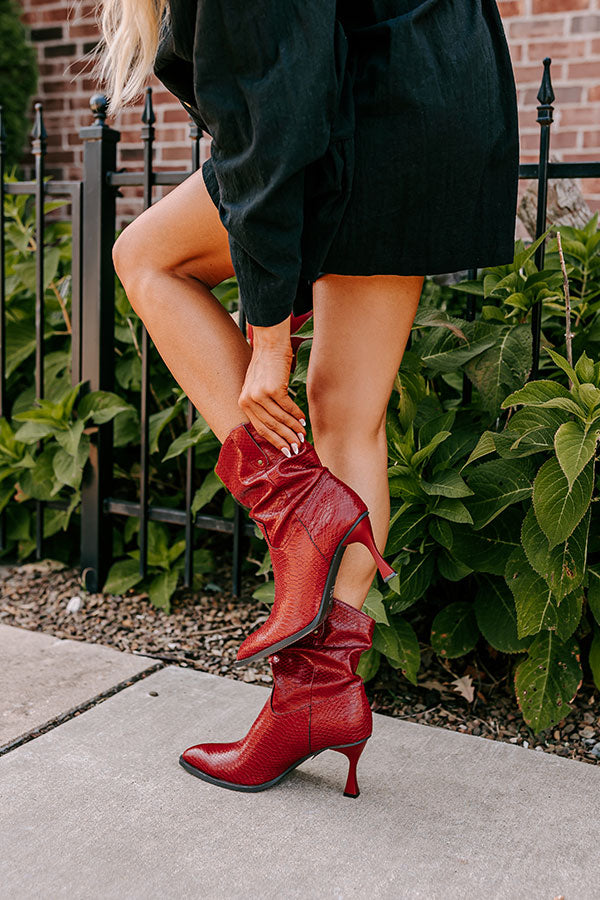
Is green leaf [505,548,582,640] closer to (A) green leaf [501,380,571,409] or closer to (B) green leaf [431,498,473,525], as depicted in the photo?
(B) green leaf [431,498,473,525]

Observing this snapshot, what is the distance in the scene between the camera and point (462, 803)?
64.5 inches

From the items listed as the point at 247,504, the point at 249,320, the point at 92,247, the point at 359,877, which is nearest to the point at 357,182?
the point at 249,320

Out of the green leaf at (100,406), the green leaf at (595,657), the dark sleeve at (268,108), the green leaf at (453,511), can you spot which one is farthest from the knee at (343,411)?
the green leaf at (100,406)

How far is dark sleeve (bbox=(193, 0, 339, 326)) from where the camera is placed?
1276 millimetres

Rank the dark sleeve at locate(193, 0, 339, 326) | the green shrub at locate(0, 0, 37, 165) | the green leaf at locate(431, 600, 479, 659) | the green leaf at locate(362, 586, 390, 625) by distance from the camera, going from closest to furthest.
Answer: the dark sleeve at locate(193, 0, 339, 326) < the green leaf at locate(362, 586, 390, 625) < the green leaf at locate(431, 600, 479, 659) < the green shrub at locate(0, 0, 37, 165)

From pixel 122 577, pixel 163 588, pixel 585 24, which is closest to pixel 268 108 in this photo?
pixel 163 588

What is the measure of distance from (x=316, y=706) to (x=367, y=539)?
0.32 meters

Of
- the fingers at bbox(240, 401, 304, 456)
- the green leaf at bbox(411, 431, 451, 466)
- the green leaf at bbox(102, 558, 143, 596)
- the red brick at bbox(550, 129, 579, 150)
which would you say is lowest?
the green leaf at bbox(102, 558, 143, 596)

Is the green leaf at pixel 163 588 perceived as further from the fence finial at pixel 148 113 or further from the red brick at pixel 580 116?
the red brick at pixel 580 116

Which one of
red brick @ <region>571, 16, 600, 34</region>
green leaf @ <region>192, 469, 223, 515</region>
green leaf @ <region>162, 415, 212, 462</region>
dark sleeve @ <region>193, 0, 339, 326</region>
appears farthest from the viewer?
red brick @ <region>571, 16, 600, 34</region>

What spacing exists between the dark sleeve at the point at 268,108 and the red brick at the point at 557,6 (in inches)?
119

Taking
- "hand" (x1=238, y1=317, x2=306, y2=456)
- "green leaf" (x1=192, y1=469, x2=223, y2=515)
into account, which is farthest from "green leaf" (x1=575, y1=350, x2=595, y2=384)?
"green leaf" (x1=192, y1=469, x2=223, y2=515)

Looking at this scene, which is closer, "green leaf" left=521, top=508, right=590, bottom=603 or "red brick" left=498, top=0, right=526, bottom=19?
"green leaf" left=521, top=508, right=590, bottom=603

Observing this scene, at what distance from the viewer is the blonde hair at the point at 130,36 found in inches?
64.4
